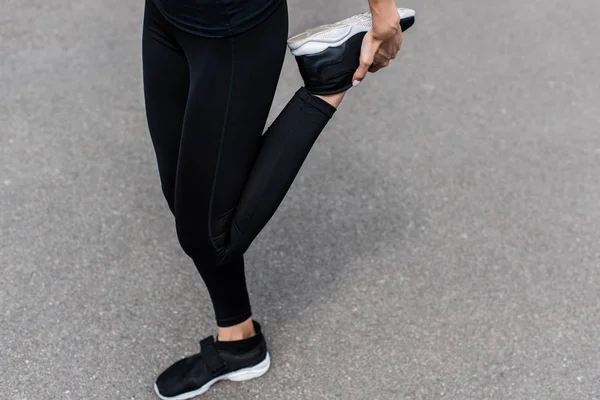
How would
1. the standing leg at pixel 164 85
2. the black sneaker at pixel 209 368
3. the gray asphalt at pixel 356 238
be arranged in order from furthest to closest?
the gray asphalt at pixel 356 238 → the black sneaker at pixel 209 368 → the standing leg at pixel 164 85

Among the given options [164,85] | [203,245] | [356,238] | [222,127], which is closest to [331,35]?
[222,127]

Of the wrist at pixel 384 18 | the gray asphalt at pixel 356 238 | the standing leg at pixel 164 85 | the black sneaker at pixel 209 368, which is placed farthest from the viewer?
the gray asphalt at pixel 356 238

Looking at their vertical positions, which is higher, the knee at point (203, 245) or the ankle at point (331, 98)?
the ankle at point (331, 98)

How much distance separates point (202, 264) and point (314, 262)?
2.64ft

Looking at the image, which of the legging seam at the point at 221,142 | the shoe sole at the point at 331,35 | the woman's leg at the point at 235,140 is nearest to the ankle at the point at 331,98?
the woman's leg at the point at 235,140

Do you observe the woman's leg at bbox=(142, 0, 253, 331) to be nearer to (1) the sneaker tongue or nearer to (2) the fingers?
(1) the sneaker tongue

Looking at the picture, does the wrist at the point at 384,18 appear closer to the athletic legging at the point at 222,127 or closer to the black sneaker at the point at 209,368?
the athletic legging at the point at 222,127

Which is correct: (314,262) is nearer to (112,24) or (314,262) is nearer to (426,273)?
(426,273)

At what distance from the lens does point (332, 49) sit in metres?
1.84

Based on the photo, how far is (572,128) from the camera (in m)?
3.57

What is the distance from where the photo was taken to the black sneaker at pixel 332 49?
6.04 ft

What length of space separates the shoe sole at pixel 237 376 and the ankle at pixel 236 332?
0.10 metres

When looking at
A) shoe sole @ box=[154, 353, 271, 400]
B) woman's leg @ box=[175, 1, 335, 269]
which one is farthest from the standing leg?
shoe sole @ box=[154, 353, 271, 400]

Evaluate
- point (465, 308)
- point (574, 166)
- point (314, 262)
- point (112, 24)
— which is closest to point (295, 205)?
point (314, 262)
